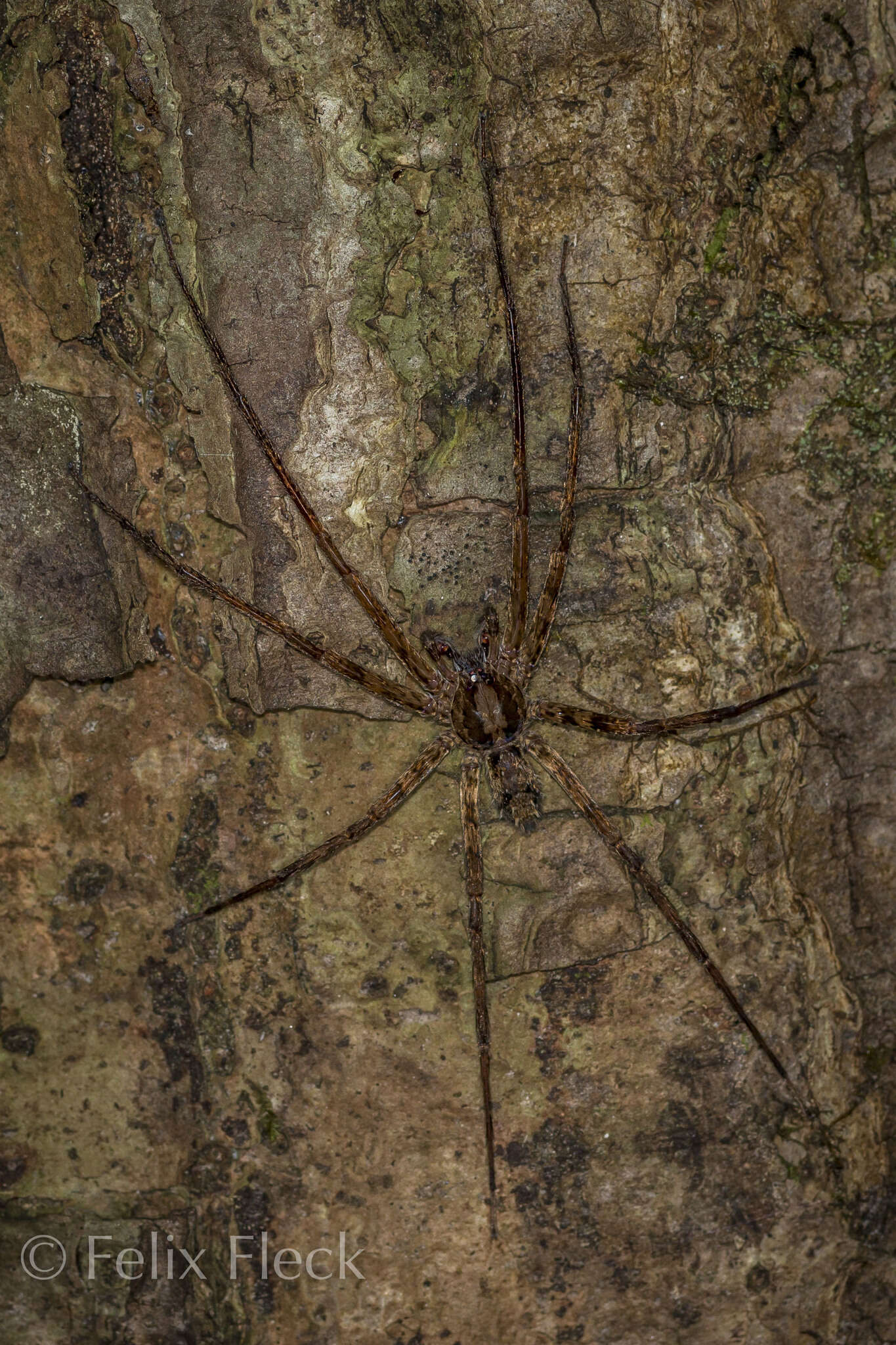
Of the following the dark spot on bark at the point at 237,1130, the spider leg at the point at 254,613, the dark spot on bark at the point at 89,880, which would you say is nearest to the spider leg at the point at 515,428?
the spider leg at the point at 254,613

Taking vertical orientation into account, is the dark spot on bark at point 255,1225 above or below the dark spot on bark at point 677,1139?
below

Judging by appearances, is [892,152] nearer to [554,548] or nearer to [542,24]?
[542,24]

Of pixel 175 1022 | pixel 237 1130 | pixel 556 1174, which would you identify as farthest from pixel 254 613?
pixel 556 1174

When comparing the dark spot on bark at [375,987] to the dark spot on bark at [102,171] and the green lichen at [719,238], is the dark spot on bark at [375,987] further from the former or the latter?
the green lichen at [719,238]

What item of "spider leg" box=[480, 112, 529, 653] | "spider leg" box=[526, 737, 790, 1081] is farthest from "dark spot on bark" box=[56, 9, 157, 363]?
"spider leg" box=[526, 737, 790, 1081]

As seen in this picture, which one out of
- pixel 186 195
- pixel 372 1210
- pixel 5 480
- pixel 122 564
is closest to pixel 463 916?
pixel 372 1210

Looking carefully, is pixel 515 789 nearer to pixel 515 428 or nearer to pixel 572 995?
pixel 572 995
